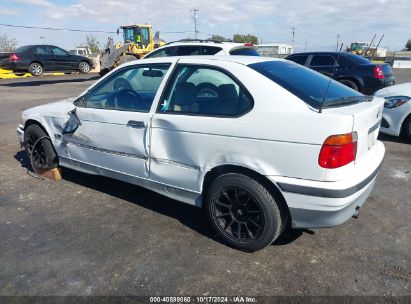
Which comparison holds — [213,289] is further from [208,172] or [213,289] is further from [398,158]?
[398,158]

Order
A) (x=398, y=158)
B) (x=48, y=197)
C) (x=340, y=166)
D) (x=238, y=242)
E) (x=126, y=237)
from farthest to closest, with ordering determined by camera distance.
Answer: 1. (x=398, y=158)
2. (x=48, y=197)
3. (x=126, y=237)
4. (x=238, y=242)
5. (x=340, y=166)

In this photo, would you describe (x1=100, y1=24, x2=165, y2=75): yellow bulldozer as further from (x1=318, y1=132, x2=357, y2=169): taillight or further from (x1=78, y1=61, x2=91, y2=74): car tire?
(x1=318, y1=132, x2=357, y2=169): taillight

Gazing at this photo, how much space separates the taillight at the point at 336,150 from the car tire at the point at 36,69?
20957mm

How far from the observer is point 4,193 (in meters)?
4.34

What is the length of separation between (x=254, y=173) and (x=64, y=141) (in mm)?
2527

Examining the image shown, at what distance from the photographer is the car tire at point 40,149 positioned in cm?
456

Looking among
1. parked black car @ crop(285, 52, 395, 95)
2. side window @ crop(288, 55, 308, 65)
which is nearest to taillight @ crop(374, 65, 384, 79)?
parked black car @ crop(285, 52, 395, 95)

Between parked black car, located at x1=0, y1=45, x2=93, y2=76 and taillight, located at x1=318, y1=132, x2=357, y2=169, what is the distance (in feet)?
68.1

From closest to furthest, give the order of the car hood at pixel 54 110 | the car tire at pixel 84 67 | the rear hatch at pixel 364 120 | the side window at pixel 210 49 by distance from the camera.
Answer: the rear hatch at pixel 364 120 < the car hood at pixel 54 110 < the side window at pixel 210 49 < the car tire at pixel 84 67

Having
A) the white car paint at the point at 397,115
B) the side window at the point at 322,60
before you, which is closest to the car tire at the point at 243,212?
the white car paint at the point at 397,115

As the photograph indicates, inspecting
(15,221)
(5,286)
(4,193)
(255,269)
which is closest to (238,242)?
(255,269)

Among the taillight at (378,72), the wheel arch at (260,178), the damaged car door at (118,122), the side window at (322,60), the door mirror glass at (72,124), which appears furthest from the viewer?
the side window at (322,60)

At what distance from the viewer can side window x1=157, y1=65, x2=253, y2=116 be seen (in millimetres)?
2908

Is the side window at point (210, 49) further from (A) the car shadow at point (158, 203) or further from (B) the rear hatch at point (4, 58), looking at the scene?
(B) the rear hatch at point (4, 58)
